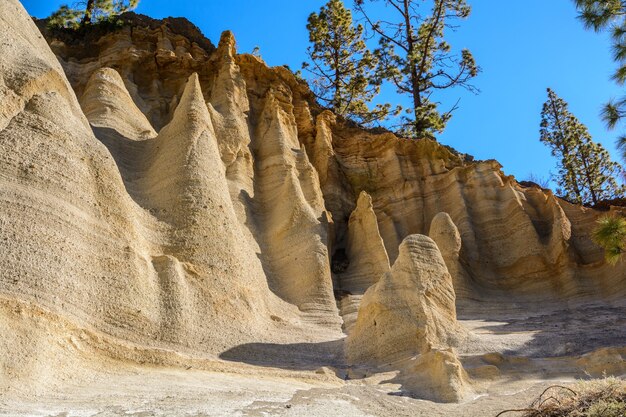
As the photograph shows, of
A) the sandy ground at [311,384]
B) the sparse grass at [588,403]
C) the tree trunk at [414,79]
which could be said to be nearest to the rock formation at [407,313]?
the sandy ground at [311,384]

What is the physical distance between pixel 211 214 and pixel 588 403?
930 centimetres

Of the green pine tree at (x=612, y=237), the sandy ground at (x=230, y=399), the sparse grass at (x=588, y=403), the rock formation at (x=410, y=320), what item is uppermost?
the green pine tree at (x=612, y=237)

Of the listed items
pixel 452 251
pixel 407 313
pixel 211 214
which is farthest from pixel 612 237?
pixel 211 214

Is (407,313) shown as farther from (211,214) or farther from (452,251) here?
(452,251)

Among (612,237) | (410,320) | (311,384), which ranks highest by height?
(612,237)

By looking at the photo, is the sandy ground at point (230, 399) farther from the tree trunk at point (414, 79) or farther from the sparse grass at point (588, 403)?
the tree trunk at point (414, 79)

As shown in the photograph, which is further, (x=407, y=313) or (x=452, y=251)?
(x=452, y=251)

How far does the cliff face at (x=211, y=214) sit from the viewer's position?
11.1 m

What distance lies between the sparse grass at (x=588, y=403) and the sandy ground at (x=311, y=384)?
3.49 feet

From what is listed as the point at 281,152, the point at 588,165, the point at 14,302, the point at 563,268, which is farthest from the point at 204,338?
the point at 588,165

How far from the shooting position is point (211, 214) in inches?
594

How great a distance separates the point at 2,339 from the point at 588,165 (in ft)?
120

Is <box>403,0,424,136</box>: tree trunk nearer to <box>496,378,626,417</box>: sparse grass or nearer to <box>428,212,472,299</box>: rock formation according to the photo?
<box>428,212,472,299</box>: rock formation

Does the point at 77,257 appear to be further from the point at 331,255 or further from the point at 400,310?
the point at 331,255
